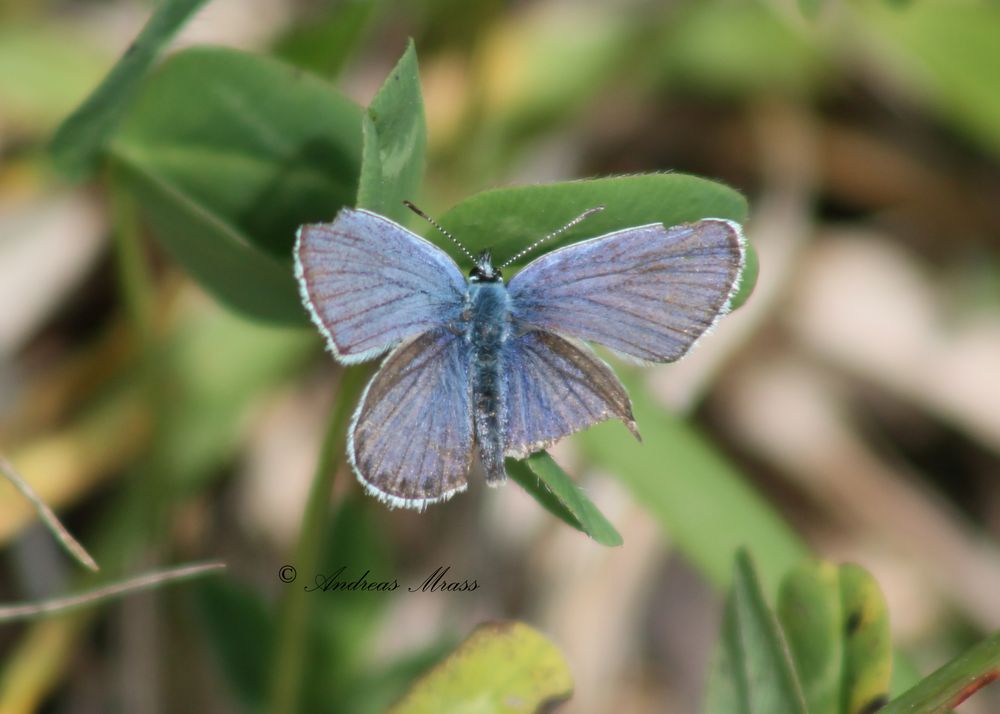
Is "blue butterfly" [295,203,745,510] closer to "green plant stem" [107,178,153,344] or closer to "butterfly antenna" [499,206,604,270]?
"butterfly antenna" [499,206,604,270]

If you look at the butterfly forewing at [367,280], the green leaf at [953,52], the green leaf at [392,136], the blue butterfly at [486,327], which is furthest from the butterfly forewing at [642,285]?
the green leaf at [953,52]

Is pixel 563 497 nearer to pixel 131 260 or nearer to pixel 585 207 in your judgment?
pixel 585 207

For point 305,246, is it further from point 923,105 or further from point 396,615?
point 923,105

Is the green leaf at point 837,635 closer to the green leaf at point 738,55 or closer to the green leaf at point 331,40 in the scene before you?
the green leaf at point 331,40

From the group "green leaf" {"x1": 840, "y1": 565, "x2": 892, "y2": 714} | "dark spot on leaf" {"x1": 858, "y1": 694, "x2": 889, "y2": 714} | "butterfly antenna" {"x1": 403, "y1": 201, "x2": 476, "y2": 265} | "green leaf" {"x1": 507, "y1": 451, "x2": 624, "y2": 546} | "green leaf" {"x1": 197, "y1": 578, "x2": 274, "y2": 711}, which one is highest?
"butterfly antenna" {"x1": 403, "y1": 201, "x2": 476, "y2": 265}

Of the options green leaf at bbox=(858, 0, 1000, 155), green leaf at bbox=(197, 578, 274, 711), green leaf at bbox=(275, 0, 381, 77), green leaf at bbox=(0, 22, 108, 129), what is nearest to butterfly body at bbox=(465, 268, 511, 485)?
A: green leaf at bbox=(275, 0, 381, 77)

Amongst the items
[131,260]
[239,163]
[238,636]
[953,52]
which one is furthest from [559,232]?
[953,52]

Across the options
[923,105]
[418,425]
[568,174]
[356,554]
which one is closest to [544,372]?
[418,425]
